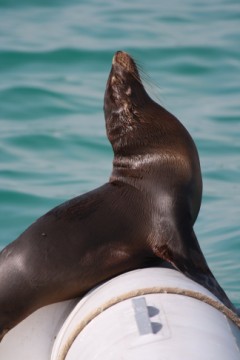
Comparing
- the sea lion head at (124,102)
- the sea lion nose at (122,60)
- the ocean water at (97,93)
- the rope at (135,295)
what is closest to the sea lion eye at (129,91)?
the sea lion head at (124,102)

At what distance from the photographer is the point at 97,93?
423 inches

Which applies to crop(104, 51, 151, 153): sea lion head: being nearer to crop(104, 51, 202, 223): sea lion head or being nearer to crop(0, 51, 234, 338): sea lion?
crop(104, 51, 202, 223): sea lion head

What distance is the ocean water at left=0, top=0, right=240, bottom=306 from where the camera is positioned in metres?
8.59

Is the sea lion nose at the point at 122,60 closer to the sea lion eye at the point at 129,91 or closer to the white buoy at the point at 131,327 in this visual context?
the sea lion eye at the point at 129,91

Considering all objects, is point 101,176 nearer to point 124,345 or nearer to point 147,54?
point 147,54

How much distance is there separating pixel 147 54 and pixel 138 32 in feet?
2.21

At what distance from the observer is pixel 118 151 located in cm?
563

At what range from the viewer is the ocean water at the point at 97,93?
8.59m

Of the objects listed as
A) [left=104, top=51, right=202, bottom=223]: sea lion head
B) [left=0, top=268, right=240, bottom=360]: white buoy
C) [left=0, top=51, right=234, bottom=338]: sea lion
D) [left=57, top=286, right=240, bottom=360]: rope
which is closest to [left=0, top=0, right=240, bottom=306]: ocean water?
[left=104, top=51, right=202, bottom=223]: sea lion head

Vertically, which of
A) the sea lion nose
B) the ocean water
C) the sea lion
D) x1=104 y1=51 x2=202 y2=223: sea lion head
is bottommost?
the ocean water

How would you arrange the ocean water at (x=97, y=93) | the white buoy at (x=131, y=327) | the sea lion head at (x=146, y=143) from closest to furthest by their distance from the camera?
1. the white buoy at (x=131, y=327)
2. the sea lion head at (x=146, y=143)
3. the ocean water at (x=97, y=93)

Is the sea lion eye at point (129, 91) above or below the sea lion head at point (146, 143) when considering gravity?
above

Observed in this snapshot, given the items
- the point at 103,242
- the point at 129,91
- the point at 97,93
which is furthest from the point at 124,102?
the point at 97,93

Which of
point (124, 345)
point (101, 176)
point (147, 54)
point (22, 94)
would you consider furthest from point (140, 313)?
point (147, 54)
